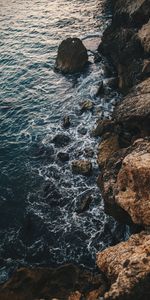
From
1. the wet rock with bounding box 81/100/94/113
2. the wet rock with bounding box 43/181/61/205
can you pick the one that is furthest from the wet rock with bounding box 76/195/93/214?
the wet rock with bounding box 81/100/94/113

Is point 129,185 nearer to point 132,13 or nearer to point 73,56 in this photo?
point 73,56

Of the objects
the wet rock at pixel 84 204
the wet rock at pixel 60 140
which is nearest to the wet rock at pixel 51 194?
the wet rock at pixel 84 204

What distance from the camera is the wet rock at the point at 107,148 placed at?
27641 millimetres

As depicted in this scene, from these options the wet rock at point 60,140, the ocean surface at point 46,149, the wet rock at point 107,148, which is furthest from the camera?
the wet rock at point 60,140

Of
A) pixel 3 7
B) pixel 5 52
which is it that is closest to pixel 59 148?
pixel 5 52

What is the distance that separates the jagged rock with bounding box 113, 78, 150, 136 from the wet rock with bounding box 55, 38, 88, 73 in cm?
1282

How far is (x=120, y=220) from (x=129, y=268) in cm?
635

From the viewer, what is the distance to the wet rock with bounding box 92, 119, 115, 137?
30808 millimetres

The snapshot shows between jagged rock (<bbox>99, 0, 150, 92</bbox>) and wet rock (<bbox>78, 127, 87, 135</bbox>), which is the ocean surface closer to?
wet rock (<bbox>78, 127, 87, 135</bbox>)

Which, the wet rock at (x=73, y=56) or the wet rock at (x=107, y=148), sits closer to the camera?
the wet rock at (x=107, y=148)

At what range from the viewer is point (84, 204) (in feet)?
85.1

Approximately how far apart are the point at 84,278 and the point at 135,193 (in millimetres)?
5474

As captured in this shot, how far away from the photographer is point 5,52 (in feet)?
160

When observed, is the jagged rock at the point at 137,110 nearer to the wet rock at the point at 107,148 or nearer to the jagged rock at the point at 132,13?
the wet rock at the point at 107,148
